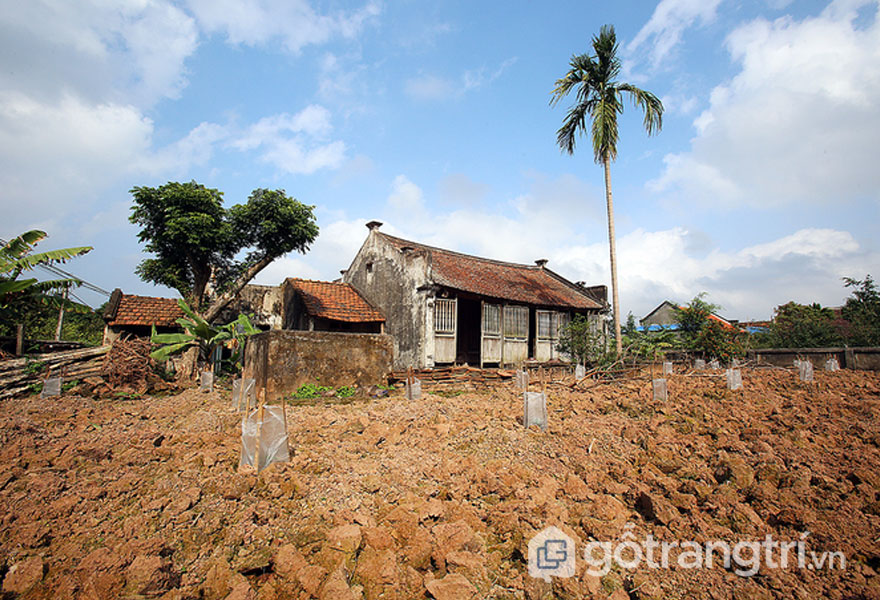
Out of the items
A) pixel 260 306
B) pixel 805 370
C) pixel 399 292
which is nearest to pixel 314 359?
pixel 399 292

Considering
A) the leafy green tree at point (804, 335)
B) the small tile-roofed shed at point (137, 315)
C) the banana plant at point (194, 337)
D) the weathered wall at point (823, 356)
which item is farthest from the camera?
the leafy green tree at point (804, 335)

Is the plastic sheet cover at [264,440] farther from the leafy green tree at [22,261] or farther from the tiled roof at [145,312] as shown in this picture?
the tiled roof at [145,312]

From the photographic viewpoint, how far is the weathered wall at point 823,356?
468 inches

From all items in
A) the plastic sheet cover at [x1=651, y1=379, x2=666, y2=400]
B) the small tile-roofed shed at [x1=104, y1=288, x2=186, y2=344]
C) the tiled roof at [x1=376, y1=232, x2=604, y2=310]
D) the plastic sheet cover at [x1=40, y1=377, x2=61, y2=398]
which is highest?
the tiled roof at [x1=376, y1=232, x2=604, y2=310]

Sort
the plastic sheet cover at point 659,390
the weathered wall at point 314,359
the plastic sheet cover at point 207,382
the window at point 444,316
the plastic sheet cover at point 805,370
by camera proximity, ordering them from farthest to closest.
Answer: the window at point 444,316 → the plastic sheet cover at point 207,382 → the weathered wall at point 314,359 → the plastic sheet cover at point 805,370 → the plastic sheet cover at point 659,390

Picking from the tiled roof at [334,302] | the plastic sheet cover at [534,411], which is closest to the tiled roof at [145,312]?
the tiled roof at [334,302]

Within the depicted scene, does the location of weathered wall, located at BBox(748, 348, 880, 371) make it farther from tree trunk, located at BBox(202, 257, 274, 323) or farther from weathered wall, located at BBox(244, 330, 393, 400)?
tree trunk, located at BBox(202, 257, 274, 323)

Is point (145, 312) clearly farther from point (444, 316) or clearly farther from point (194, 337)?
point (444, 316)

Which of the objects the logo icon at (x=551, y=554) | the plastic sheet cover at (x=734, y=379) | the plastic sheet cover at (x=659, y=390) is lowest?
the logo icon at (x=551, y=554)

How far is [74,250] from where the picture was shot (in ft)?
34.4

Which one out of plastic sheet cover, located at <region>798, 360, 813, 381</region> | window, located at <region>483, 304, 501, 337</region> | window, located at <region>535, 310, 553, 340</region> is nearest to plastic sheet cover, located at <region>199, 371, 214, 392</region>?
window, located at <region>483, 304, 501, 337</region>

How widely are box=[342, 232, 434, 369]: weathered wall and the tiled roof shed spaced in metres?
6.97

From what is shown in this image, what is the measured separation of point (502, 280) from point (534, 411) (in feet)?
35.2

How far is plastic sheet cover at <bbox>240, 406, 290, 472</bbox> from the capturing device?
14.5ft
